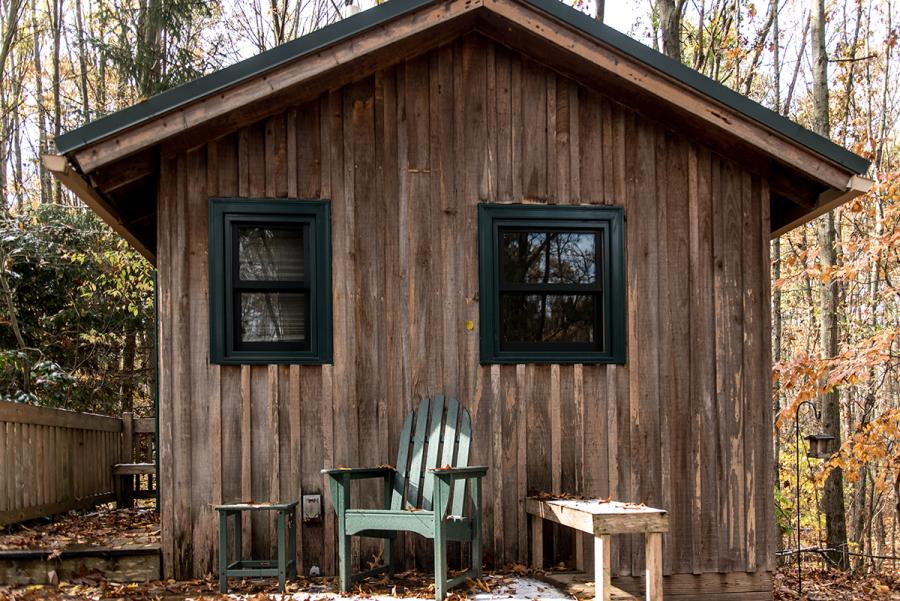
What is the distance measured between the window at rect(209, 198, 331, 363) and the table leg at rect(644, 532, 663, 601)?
2397 mm

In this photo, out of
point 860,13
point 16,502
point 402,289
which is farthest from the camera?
point 860,13

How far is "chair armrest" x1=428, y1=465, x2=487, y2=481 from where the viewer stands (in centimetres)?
502

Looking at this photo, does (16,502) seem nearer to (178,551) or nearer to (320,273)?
(178,551)

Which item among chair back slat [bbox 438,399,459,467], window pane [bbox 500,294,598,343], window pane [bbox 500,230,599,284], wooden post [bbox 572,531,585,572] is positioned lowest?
wooden post [bbox 572,531,585,572]

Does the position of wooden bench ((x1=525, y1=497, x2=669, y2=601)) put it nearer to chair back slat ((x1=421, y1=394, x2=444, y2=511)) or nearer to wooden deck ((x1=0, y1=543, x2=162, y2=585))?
chair back slat ((x1=421, y1=394, x2=444, y2=511))

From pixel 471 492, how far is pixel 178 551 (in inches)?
75.2

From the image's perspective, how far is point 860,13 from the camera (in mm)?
15883

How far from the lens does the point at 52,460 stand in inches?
287

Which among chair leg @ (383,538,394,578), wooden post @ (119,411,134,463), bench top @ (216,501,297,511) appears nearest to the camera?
bench top @ (216,501,297,511)

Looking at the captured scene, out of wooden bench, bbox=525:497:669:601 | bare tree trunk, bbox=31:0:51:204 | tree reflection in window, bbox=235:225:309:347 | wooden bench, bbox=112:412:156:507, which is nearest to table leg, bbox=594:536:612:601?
wooden bench, bbox=525:497:669:601

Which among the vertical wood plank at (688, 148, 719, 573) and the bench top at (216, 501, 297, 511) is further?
Answer: the vertical wood plank at (688, 148, 719, 573)

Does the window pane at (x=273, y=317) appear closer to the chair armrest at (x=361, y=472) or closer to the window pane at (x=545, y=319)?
the chair armrest at (x=361, y=472)

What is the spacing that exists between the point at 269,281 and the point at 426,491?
1.73 m

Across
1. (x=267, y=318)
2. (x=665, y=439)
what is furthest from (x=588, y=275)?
(x=267, y=318)
